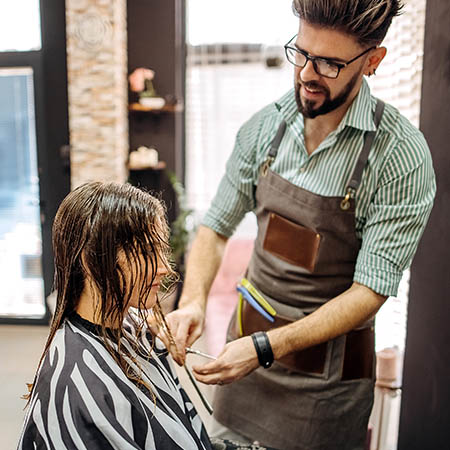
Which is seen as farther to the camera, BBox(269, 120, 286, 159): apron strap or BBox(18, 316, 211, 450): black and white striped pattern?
BBox(269, 120, 286, 159): apron strap

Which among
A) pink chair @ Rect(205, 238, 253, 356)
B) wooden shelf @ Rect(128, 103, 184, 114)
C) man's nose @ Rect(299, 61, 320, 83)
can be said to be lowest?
pink chair @ Rect(205, 238, 253, 356)

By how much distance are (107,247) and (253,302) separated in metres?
0.63

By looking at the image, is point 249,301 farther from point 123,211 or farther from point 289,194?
point 123,211

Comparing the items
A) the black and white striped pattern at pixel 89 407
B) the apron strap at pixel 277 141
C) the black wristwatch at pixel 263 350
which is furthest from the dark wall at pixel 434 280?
Result: the black and white striped pattern at pixel 89 407

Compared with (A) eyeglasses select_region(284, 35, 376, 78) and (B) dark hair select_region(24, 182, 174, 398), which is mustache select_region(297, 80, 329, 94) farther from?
(B) dark hair select_region(24, 182, 174, 398)

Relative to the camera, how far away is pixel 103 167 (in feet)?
14.3

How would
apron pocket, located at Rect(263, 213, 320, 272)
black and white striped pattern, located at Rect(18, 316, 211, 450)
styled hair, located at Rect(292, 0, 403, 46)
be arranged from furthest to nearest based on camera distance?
1. apron pocket, located at Rect(263, 213, 320, 272)
2. styled hair, located at Rect(292, 0, 403, 46)
3. black and white striped pattern, located at Rect(18, 316, 211, 450)

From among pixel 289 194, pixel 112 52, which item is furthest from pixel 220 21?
pixel 289 194

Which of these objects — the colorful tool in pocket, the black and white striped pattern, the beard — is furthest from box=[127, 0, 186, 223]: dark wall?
the black and white striped pattern

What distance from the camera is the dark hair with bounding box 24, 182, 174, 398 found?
946mm

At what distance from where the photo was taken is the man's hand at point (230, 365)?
1.22 metres

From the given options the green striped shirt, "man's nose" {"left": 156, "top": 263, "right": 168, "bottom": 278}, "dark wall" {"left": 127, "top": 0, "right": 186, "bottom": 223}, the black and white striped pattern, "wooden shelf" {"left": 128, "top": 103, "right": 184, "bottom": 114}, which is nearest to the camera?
the black and white striped pattern

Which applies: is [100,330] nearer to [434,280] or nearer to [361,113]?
[361,113]

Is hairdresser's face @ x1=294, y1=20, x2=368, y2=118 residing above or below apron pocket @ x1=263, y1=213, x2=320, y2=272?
above
